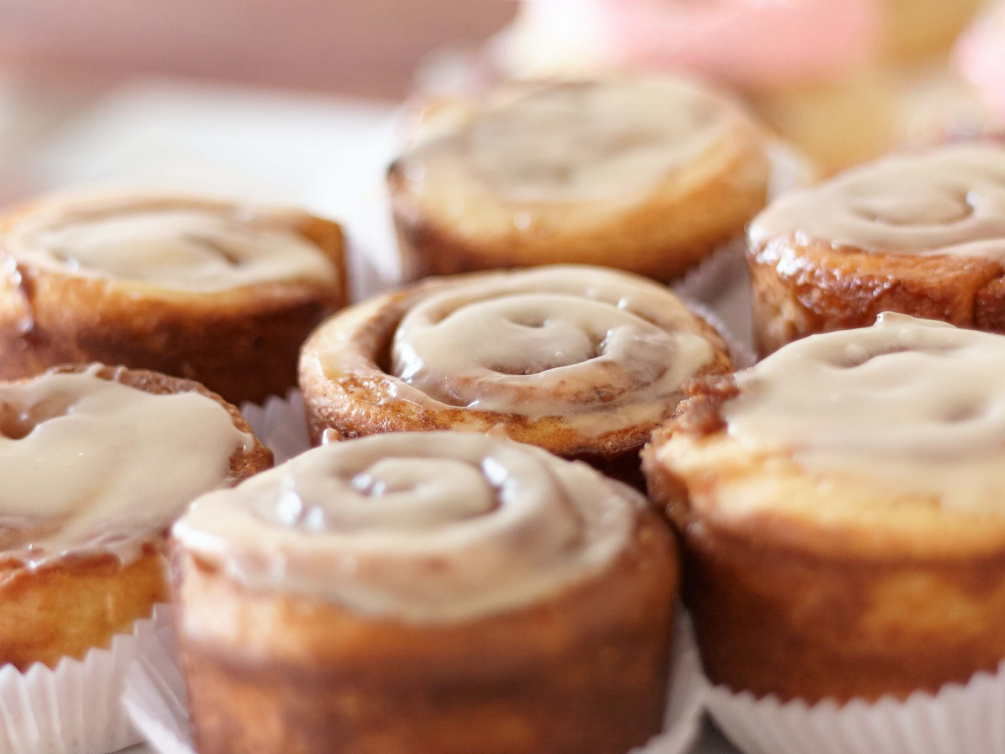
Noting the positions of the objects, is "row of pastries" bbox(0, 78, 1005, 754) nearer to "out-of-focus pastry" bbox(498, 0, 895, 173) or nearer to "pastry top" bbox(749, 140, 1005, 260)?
"pastry top" bbox(749, 140, 1005, 260)

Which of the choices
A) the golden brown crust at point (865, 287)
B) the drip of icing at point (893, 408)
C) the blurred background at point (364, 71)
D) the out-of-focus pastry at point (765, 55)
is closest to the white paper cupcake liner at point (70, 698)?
the drip of icing at point (893, 408)

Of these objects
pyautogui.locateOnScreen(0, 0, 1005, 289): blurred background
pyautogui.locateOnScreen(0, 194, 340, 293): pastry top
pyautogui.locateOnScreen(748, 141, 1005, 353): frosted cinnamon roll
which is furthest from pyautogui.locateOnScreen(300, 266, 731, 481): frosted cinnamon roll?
pyautogui.locateOnScreen(0, 0, 1005, 289): blurred background

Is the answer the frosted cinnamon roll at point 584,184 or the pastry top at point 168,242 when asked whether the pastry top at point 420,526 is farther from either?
the frosted cinnamon roll at point 584,184

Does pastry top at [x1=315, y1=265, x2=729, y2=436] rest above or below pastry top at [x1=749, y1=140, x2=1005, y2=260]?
below

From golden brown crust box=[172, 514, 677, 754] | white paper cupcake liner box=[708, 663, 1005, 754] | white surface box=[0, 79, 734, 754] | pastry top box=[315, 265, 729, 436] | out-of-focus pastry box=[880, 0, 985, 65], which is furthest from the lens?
out-of-focus pastry box=[880, 0, 985, 65]

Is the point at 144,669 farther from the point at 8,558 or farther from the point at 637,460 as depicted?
the point at 637,460

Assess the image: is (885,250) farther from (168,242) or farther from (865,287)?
(168,242)
